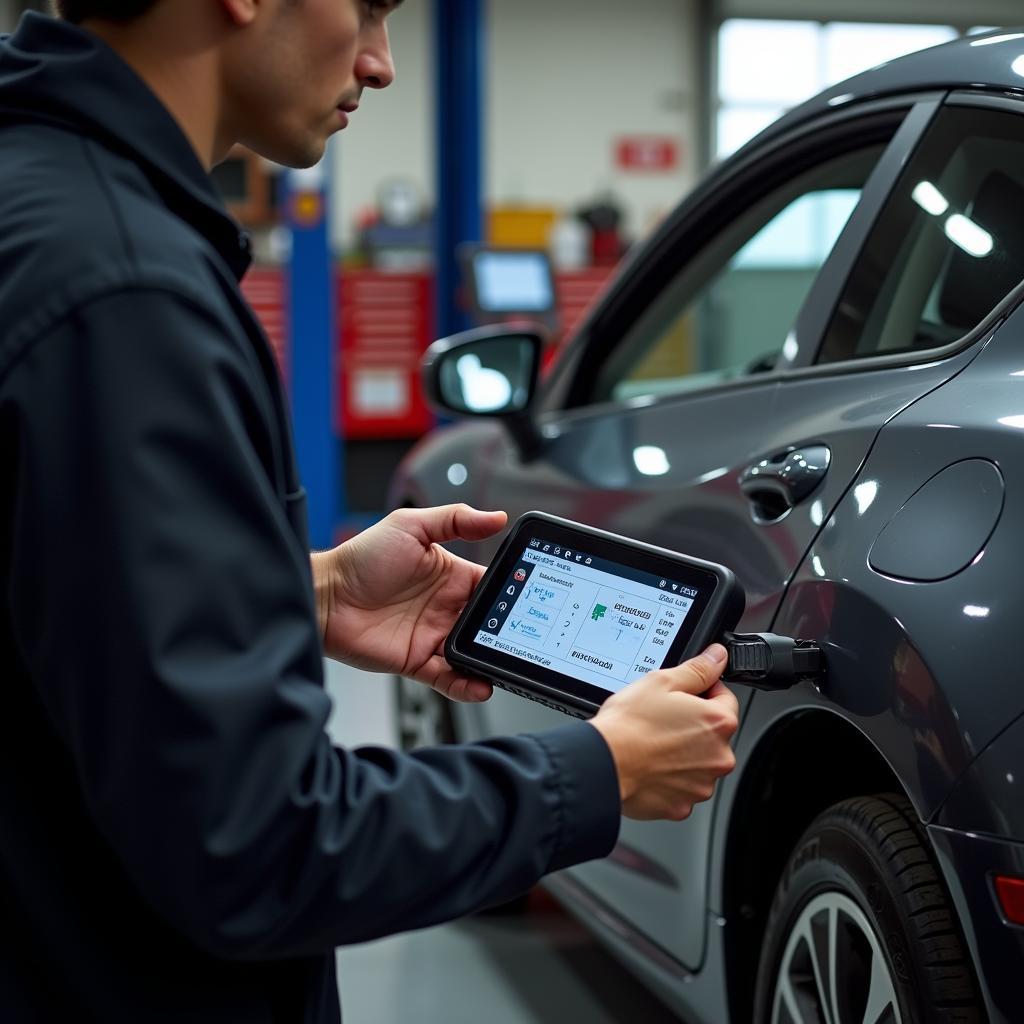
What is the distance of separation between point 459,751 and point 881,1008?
0.64m

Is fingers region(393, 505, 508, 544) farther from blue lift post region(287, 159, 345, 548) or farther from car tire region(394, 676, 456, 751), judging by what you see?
blue lift post region(287, 159, 345, 548)

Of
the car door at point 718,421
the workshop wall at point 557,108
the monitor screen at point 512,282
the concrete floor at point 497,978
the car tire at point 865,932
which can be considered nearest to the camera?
the car tire at point 865,932

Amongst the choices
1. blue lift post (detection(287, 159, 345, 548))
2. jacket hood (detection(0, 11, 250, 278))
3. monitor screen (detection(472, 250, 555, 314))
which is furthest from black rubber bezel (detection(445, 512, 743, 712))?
blue lift post (detection(287, 159, 345, 548))

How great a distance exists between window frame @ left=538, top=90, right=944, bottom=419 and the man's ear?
93 centimetres

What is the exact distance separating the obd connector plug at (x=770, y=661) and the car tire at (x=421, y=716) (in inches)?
58.7

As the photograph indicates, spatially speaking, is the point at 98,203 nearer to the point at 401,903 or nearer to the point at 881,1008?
the point at 401,903

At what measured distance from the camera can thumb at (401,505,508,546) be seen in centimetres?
132

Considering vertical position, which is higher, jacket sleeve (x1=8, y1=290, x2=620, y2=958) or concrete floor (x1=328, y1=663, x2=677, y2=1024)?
jacket sleeve (x1=8, y1=290, x2=620, y2=958)

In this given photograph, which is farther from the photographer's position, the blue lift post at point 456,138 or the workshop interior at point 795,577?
the blue lift post at point 456,138

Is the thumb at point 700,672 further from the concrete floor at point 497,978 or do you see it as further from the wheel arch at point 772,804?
the concrete floor at point 497,978

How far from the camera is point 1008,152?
151 centimetres

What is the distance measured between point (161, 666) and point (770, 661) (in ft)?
2.18

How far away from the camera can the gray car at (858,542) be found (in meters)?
1.19

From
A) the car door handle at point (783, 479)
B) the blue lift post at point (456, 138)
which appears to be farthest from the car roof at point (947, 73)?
the blue lift post at point (456, 138)
